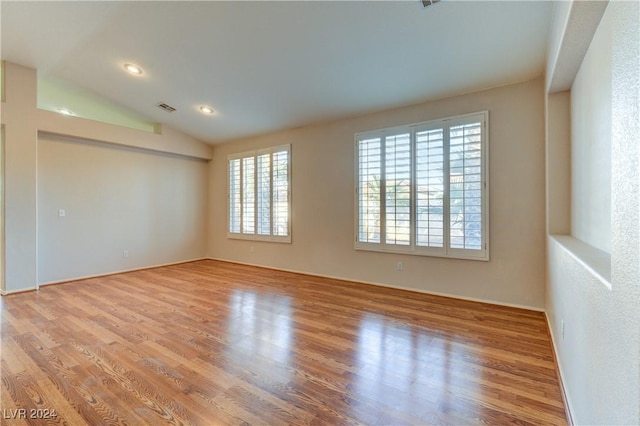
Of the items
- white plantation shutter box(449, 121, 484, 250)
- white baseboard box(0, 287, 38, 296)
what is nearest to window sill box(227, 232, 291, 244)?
white plantation shutter box(449, 121, 484, 250)

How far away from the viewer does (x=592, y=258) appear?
1.54 meters

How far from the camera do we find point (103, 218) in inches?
204

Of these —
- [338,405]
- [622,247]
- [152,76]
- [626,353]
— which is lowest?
[338,405]

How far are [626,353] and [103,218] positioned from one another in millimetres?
6320

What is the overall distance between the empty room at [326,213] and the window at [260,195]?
5cm

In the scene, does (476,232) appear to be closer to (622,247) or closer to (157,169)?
(622,247)

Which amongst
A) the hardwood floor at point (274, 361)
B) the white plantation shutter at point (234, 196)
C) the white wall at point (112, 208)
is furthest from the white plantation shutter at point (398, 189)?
the white wall at point (112, 208)

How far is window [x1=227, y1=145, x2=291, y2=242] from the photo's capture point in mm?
5520

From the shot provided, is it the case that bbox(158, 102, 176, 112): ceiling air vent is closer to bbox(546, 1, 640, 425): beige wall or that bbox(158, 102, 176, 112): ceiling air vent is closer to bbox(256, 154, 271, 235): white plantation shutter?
bbox(256, 154, 271, 235): white plantation shutter

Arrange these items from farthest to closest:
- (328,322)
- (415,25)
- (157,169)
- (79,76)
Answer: (157,169) < (79,76) < (328,322) < (415,25)

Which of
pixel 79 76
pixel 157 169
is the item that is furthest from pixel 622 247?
pixel 157 169

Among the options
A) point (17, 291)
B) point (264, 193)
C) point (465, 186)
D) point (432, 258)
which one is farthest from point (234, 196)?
point (465, 186)

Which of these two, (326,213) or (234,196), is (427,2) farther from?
(234,196)

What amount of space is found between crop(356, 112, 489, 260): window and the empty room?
0.09 feet
